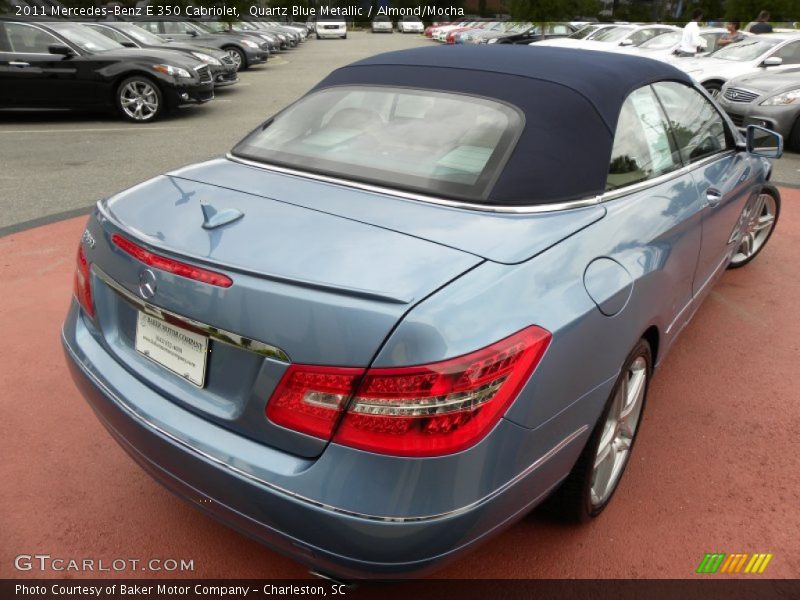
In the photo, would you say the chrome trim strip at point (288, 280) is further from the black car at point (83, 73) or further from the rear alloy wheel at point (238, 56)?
the rear alloy wheel at point (238, 56)

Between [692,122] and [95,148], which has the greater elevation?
[692,122]

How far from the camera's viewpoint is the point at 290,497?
63.2 inches

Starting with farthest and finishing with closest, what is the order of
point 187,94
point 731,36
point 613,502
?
point 731,36 → point 187,94 → point 613,502

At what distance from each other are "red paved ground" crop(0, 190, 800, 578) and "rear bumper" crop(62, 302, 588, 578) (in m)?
0.48

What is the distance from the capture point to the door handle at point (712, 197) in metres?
2.94

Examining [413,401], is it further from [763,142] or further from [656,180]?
[763,142]

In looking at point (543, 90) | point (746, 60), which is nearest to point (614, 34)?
point (746, 60)

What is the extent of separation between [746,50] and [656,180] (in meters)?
Result: 11.3

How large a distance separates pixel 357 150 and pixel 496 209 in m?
0.69

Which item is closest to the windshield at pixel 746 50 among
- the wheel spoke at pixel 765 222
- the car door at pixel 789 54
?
the car door at pixel 789 54

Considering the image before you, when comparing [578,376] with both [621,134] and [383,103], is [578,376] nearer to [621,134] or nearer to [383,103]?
[621,134]

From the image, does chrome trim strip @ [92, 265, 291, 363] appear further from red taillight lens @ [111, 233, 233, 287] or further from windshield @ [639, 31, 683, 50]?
windshield @ [639, 31, 683, 50]

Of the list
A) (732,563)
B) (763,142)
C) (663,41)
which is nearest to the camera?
(732,563)

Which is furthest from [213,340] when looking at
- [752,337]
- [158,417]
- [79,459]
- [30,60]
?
[30,60]
